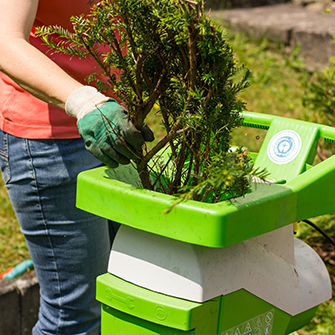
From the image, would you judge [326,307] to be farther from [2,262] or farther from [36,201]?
[2,262]

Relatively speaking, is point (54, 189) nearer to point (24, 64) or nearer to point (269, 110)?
point (24, 64)

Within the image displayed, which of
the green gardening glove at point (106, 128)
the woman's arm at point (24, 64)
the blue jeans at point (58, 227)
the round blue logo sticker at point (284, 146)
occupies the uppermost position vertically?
the woman's arm at point (24, 64)

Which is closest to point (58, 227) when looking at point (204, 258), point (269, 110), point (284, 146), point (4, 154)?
point (4, 154)

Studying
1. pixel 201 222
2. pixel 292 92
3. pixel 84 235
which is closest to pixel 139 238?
pixel 201 222

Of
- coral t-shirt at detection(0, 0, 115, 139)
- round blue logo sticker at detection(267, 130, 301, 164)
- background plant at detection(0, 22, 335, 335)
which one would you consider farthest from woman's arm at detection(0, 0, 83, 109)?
round blue logo sticker at detection(267, 130, 301, 164)

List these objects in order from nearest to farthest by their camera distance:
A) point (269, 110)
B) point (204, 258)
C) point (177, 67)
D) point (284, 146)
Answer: point (204, 258) < point (177, 67) < point (284, 146) < point (269, 110)

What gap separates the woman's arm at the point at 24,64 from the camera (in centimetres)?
120

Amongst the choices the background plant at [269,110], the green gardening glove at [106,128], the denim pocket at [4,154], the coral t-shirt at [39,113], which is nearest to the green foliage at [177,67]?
the green gardening glove at [106,128]

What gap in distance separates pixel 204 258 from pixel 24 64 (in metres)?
0.69

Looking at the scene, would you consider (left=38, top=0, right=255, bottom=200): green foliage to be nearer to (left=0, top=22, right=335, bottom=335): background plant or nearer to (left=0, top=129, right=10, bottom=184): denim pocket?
(left=0, top=22, right=335, bottom=335): background plant

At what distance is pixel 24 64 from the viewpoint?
1.21 metres

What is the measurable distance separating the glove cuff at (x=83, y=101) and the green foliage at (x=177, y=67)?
38mm

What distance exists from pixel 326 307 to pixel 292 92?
2.63m

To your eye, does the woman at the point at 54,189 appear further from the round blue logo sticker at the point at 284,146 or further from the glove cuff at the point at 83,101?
the round blue logo sticker at the point at 284,146
